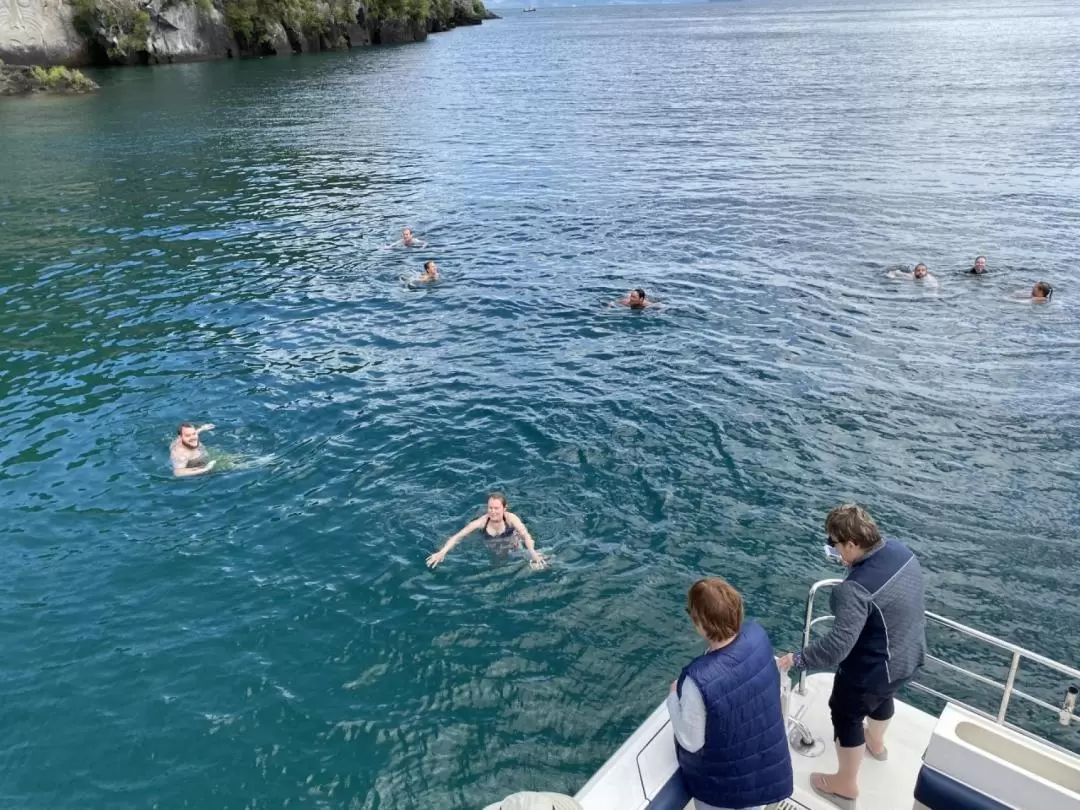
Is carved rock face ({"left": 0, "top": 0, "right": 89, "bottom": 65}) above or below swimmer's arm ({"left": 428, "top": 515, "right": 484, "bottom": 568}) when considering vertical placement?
above

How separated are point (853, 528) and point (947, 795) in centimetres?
210

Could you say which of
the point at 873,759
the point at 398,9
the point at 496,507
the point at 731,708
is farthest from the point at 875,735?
the point at 398,9

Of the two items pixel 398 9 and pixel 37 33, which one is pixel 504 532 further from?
pixel 398 9

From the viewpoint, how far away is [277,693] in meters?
10.0

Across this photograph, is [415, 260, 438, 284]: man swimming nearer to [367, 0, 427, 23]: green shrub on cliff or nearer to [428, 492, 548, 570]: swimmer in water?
[428, 492, 548, 570]: swimmer in water

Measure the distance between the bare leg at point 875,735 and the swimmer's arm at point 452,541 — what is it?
268 inches

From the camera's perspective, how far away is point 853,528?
606 centimetres

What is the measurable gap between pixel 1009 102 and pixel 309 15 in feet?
281

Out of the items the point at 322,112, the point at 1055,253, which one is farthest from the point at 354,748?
the point at 322,112

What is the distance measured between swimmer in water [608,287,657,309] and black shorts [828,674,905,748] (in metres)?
16.1

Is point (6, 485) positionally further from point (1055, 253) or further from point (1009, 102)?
point (1009, 102)

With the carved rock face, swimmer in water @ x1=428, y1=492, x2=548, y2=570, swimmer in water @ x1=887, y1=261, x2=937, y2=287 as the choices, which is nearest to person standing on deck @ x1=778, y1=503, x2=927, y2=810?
swimmer in water @ x1=428, y1=492, x2=548, y2=570

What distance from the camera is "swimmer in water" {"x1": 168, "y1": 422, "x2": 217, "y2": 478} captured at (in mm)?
14734

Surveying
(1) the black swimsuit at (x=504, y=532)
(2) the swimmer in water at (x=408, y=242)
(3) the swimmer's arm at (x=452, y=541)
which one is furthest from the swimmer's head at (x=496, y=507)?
(2) the swimmer in water at (x=408, y=242)
